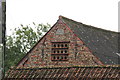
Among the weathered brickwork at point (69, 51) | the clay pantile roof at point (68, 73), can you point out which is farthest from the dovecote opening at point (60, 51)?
the clay pantile roof at point (68, 73)

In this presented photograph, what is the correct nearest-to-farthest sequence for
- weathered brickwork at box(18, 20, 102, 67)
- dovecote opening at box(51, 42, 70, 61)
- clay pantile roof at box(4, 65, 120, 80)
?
1. clay pantile roof at box(4, 65, 120, 80)
2. weathered brickwork at box(18, 20, 102, 67)
3. dovecote opening at box(51, 42, 70, 61)

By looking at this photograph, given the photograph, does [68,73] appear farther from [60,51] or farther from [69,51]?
[60,51]

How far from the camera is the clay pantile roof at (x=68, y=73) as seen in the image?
21.4 m

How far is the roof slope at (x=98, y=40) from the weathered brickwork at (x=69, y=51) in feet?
2.01

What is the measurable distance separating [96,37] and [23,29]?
58.1 ft

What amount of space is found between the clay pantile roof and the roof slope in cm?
2066

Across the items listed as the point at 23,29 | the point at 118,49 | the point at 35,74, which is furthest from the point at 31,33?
the point at 35,74

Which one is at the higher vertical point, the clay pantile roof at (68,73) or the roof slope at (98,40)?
the roof slope at (98,40)

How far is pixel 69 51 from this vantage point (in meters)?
44.5

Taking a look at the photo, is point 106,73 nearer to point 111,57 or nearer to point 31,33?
point 111,57

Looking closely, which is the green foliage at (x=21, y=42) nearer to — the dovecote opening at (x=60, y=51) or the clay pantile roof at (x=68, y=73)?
the dovecote opening at (x=60, y=51)

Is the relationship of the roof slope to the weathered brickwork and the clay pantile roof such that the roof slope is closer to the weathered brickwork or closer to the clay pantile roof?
the weathered brickwork

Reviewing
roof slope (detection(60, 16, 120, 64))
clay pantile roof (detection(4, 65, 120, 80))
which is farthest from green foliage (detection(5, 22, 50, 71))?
clay pantile roof (detection(4, 65, 120, 80))

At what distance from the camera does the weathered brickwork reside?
143 ft
